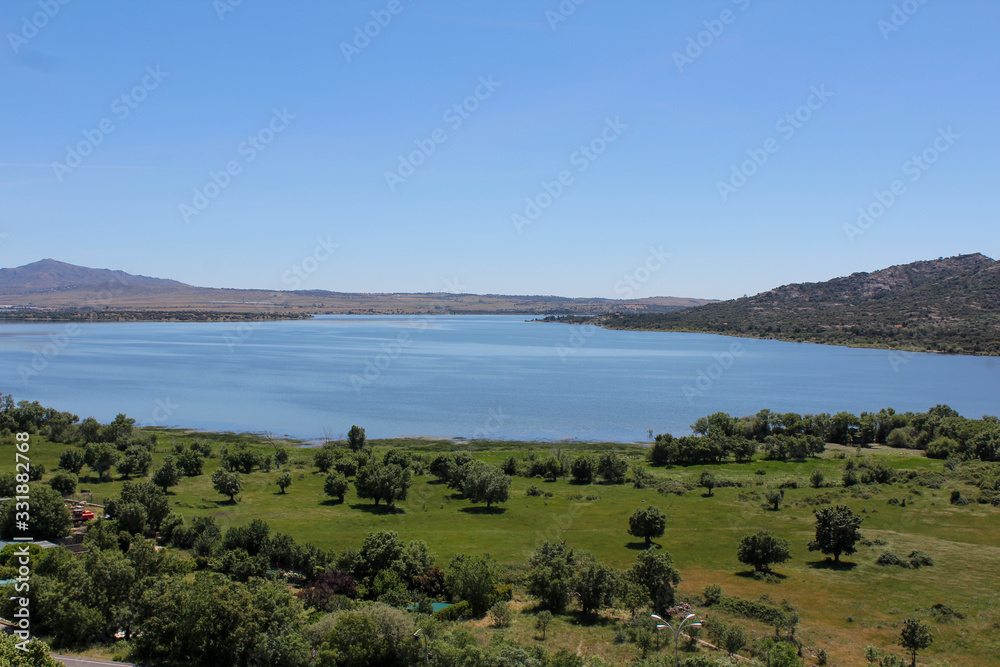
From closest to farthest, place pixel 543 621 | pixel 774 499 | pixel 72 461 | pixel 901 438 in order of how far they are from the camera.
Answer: pixel 543 621 < pixel 774 499 < pixel 72 461 < pixel 901 438

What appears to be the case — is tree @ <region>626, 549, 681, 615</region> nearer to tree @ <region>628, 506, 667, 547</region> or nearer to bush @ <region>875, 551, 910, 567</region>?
tree @ <region>628, 506, 667, 547</region>

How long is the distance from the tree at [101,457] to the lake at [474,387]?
26708 mm

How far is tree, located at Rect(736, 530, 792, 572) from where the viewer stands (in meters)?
38.1

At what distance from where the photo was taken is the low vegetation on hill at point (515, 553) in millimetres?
25406

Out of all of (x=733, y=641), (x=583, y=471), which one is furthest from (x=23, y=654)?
(x=583, y=471)

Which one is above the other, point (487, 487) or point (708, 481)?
point (487, 487)

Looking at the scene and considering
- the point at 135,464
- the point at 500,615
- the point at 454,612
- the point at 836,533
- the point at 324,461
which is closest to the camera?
the point at 500,615

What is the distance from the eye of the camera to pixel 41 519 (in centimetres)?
3716

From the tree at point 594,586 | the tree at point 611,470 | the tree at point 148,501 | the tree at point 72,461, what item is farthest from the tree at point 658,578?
the tree at point 72,461

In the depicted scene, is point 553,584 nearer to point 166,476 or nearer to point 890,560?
point 890,560

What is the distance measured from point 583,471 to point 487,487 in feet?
44.8

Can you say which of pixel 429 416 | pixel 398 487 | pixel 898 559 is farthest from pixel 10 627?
pixel 429 416

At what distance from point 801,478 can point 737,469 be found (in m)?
6.21

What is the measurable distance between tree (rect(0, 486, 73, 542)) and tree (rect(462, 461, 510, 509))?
26.8 m
